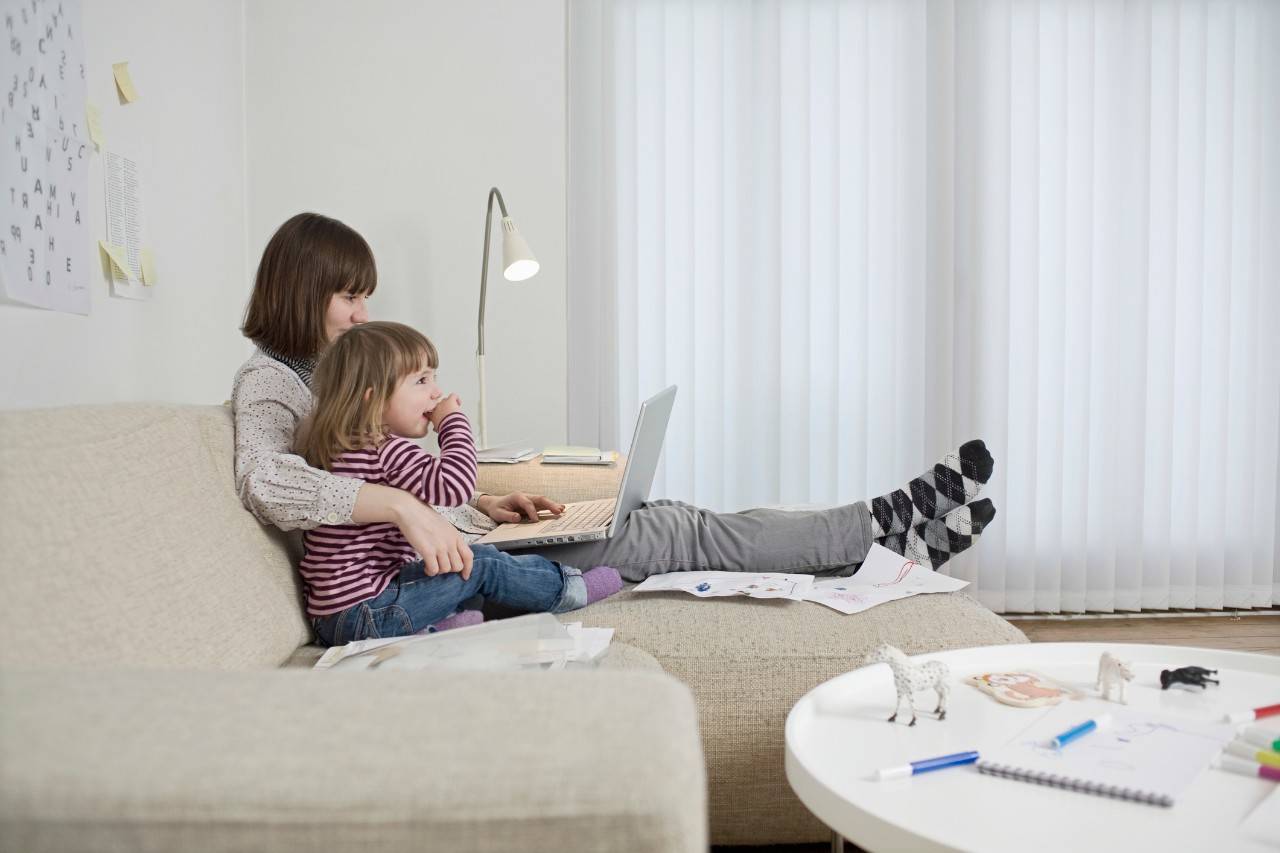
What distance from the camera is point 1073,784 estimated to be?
92 cm

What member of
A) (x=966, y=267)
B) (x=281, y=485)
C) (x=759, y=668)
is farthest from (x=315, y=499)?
(x=966, y=267)

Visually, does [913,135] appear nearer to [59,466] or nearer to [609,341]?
[609,341]

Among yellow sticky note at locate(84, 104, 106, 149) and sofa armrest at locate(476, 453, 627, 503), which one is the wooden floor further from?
yellow sticky note at locate(84, 104, 106, 149)

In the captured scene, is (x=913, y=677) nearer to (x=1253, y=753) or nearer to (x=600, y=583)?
(x=1253, y=753)

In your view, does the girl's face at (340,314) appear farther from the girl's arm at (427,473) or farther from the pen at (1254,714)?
the pen at (1254,714)

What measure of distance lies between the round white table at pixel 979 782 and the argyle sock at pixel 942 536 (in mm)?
822

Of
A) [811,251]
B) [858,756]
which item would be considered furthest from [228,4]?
[858,756]

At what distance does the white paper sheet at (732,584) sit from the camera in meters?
1.78

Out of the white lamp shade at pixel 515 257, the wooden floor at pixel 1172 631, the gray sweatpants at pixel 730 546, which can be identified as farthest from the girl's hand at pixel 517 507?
the wooden floor at pixel 1172 631

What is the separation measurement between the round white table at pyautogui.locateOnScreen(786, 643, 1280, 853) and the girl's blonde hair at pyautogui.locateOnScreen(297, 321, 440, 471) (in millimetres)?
859

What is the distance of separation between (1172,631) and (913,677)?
2.53 metres

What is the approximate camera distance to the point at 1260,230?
3.44 m

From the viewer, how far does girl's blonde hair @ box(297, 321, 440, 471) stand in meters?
1.61

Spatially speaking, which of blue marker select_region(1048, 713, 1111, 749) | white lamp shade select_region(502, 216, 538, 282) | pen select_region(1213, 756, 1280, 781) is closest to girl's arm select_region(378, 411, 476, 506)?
blue marker select_region(1048, 713, 1111, 749)
